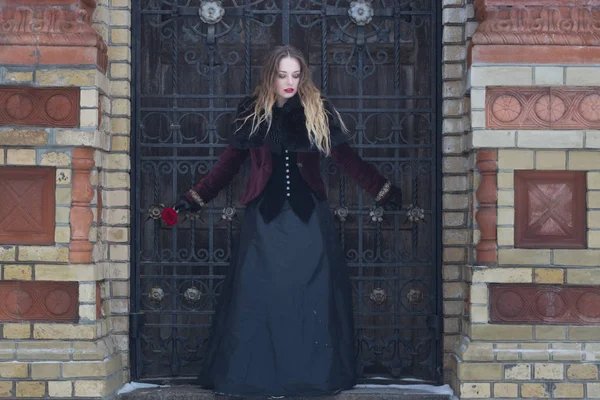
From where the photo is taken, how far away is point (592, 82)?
15.5ft

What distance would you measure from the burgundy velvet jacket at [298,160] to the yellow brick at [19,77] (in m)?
1.06

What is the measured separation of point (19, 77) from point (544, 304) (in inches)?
119

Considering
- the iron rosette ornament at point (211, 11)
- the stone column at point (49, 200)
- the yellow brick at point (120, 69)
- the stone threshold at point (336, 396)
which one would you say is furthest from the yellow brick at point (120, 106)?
the stone threshold at point (336, 396)

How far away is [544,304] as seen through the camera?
4.77m

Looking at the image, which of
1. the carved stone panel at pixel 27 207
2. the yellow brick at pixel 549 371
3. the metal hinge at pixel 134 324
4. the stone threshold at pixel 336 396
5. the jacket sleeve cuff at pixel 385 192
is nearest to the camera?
the yellow brick at pixel 549 371

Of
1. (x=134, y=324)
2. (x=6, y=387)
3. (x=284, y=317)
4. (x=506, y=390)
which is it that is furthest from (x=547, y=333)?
(x=6, y=387)

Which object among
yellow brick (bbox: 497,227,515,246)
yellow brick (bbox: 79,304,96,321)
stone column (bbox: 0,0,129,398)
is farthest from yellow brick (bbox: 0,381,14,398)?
yellow brick (bbox: 497,227,515,246)

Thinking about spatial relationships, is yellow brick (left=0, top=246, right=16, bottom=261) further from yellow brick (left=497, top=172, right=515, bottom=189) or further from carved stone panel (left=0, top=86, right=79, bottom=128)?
yellow brick (left=497, top=172, right=515, bottom=189)

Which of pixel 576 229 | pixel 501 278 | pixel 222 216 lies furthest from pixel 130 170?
pixel 576 229

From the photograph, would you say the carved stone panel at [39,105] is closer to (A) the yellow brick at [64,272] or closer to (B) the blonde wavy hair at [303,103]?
(A) the yellow brick at [64,272]

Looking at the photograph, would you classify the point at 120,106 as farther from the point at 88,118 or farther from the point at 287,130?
the point at 287,130

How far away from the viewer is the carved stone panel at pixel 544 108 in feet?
15.5

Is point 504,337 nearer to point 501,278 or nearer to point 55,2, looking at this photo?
point 501,278

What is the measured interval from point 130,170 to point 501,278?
7.16ft
